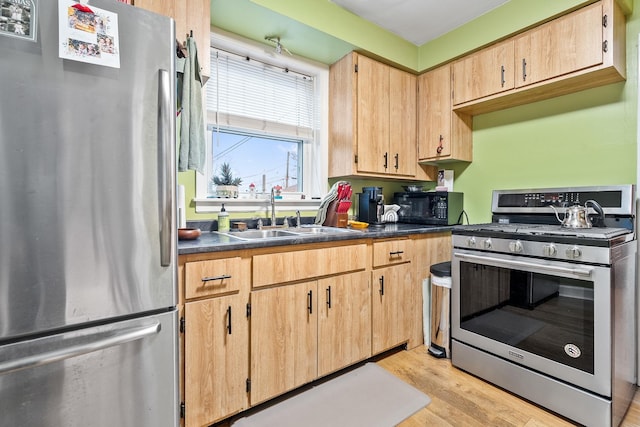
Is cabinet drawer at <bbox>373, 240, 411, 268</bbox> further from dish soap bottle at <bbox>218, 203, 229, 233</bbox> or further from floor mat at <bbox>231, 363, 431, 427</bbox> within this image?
dish soap bottle at <bbox>218, 203, 229, 233</bbox>

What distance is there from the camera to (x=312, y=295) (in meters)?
1.74

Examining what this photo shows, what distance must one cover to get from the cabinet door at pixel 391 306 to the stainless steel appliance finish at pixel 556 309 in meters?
0.32

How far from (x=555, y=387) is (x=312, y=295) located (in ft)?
4.48

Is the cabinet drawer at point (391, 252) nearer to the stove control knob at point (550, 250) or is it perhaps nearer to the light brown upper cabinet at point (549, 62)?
the stove control knob at point (550, 250)

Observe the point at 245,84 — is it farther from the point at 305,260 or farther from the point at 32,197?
the point at 32,197

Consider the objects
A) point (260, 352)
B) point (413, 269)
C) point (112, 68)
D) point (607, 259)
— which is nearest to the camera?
point (112, 68)

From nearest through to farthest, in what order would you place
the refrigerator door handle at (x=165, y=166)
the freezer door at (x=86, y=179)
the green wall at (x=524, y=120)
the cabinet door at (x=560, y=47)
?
the freezer door at (x=86, y=179), the refrigerator door handle at (x=165, y=166), the cabinet door at (x=560, y=47), the green wall at (x=524, y=120)

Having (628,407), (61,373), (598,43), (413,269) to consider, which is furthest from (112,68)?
(628,407)

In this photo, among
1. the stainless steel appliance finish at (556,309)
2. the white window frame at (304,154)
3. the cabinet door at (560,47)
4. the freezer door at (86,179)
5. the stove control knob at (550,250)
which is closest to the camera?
the freezer door at (86,179)

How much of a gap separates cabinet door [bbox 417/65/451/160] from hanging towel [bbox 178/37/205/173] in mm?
2014


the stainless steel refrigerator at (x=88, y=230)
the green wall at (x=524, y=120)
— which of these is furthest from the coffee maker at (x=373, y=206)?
the stainless steel refrigerator at (x=88, y=230)

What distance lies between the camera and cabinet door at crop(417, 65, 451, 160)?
8.73 feet

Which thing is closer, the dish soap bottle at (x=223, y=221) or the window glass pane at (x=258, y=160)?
the dish soap bottle at (x=223, y=221)

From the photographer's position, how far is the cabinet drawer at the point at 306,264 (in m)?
1.57
